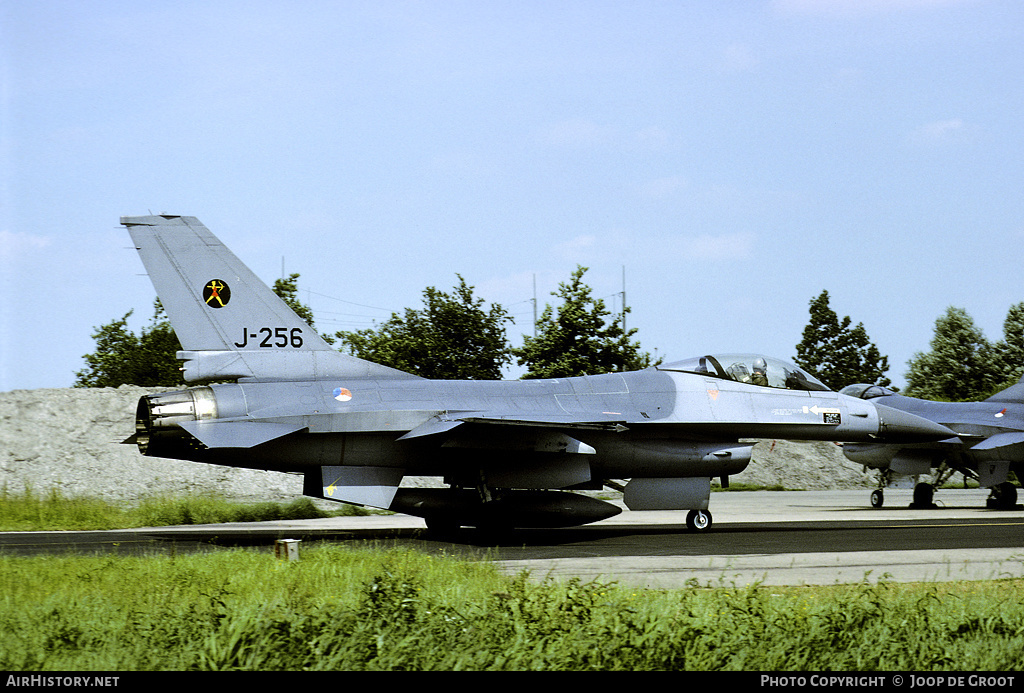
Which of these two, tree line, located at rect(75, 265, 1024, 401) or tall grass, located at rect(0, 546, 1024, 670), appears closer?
tall grass, located at rect(0, 546, 1024, 670)

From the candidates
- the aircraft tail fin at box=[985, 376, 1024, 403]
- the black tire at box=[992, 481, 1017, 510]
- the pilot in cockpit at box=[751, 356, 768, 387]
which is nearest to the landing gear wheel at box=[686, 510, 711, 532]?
the pilot in cockpit at box=[751, 356, 768, 387]

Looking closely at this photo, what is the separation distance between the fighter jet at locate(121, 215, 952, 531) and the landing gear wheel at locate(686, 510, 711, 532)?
25mm

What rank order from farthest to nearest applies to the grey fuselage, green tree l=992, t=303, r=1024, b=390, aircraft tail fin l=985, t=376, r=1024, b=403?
green tree l=992, t=303, r=1024, b=390
aircraft tail fin l=985, t=376, r=1024, b=403
the grey fuselage

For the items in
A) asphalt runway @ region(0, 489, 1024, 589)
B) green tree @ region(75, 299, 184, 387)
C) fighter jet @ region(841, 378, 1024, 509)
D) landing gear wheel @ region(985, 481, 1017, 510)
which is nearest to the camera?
asphalt runway @ region(0, 489, 1024, 589)

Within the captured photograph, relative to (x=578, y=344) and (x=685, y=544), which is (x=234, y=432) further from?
(x=578, y=344)

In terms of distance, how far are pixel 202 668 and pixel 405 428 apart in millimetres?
8847

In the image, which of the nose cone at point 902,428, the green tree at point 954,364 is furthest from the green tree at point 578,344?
the green tree at point 954,364

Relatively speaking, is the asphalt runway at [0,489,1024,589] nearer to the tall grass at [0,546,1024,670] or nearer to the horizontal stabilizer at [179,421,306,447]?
the tall grass at [0,546,1024,670]

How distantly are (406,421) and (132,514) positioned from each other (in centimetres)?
875

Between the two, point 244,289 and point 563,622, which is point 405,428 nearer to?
point 244,289

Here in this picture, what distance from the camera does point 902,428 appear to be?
1759cm

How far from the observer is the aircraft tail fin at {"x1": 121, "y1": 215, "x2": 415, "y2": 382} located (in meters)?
13.9

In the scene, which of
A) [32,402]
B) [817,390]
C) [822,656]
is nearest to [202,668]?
[822,656]

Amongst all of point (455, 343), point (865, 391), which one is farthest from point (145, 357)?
point (865, 391)
